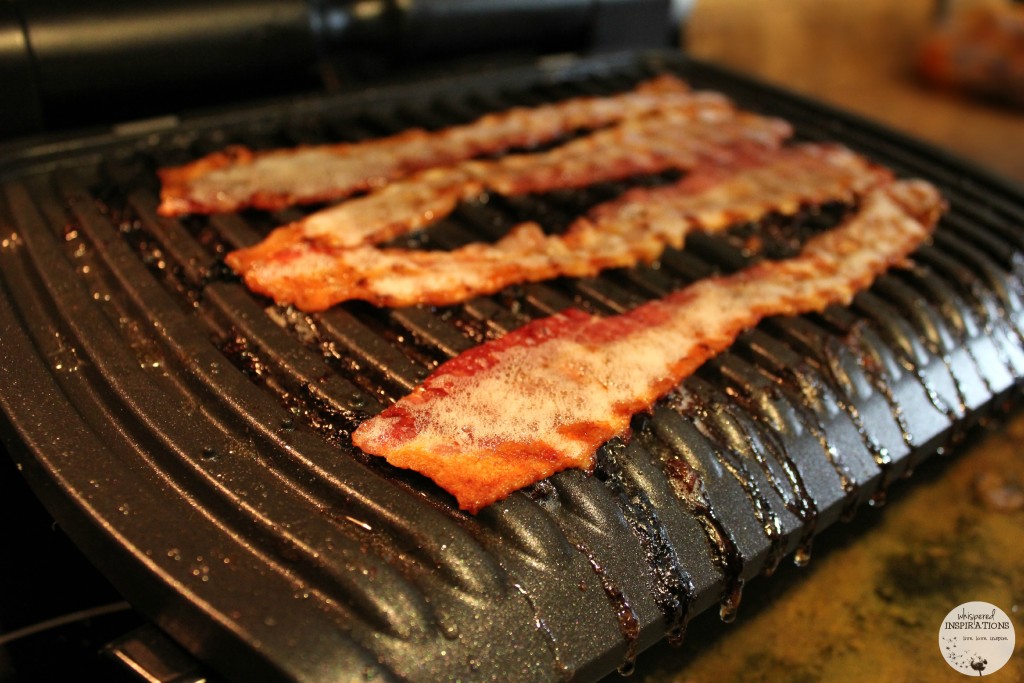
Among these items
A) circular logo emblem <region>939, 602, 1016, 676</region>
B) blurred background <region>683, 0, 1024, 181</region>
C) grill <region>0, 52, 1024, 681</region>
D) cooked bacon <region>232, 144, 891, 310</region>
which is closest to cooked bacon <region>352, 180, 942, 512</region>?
grill <region>0, 52, 1024, 681</region>

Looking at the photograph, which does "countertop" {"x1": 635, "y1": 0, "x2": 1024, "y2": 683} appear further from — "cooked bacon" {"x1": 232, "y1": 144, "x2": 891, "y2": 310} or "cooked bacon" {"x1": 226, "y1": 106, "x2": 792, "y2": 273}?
"cooked bacon" {"x1": 226, "y1": 106, "x2": 792, "y2": 273}

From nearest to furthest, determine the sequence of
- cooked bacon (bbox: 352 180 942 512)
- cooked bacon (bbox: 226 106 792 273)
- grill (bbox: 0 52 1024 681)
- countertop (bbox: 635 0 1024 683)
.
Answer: grill (bbox: 0 52 1024 681), cooked bacon (bbox: 352 180 942 512), countertop (bbox: 635 0 1024 683), cooked bacon (bbox: 226 106 792 273)

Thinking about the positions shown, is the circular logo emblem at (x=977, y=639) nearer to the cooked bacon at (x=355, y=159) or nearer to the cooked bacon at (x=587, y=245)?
the cooked bacon at (x=587, y=245)

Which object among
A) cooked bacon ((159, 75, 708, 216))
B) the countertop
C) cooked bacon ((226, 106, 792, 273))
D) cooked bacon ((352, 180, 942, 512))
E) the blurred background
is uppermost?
cooked bacon ((159, 75, 708, 216))

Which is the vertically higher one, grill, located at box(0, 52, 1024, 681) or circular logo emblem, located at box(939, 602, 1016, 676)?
grill, located at box(0, 52, 1024, 681)

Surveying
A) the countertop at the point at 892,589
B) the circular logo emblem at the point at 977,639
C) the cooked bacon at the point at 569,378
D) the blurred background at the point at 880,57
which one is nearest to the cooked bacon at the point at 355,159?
the cooked bacon at the point at 569,378

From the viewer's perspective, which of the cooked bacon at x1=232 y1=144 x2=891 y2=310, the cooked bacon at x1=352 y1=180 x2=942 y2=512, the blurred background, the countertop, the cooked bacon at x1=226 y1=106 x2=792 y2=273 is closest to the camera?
the cooked bacon at x1=352 y1=180 x2=942 y2=512

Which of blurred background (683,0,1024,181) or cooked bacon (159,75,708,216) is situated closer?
cooked bacon (159,75,708,216)
